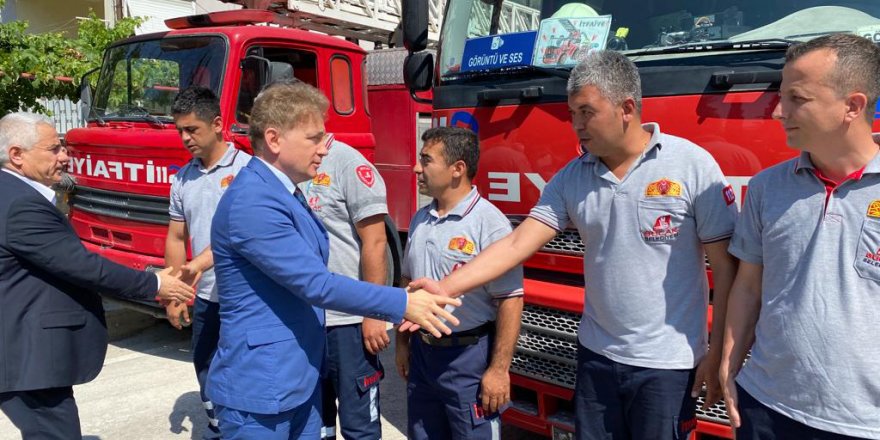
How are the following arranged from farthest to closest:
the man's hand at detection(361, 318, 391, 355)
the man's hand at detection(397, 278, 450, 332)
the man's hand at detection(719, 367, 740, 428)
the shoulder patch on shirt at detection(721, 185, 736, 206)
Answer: the man's hand at detection(361, 318, 391, 355)
the man's hand at detection(397, 278, 450, 332)
the shoulder patch on shirt at detection(721, 185, 736, 206)
the man's hand at detection(719, 367, 740, 428)

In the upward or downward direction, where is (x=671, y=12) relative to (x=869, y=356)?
upward

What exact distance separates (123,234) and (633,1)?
14.5ft

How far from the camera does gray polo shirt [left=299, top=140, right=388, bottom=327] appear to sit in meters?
3.02

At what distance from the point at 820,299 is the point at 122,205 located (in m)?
5.20

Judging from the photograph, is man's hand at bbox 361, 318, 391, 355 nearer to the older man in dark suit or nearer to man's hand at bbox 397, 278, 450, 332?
man's hand at bbox 397, 278, 450, 332

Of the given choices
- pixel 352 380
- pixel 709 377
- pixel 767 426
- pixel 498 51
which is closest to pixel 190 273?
pixel 352 380

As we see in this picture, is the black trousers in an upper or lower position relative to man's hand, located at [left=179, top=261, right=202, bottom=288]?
lower

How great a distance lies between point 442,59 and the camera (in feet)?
12.2

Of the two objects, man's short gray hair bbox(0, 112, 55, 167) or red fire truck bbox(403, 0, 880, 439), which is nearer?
red fire truck bbox(403, 0, 880, 439)

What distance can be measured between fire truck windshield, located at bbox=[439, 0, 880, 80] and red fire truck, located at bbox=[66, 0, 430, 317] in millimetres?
2302

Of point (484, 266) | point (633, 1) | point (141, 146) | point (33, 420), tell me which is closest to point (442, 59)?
point (633, 1)

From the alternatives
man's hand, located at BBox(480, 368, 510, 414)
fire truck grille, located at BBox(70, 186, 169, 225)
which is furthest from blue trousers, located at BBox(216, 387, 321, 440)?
fire truck grille, located at BBox(70, 186, 169, 225)

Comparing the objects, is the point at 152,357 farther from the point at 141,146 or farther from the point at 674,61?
the point at 674,61

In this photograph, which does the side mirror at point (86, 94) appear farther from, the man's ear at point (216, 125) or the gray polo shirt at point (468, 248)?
the gray polo shirt at point (468, 248)
